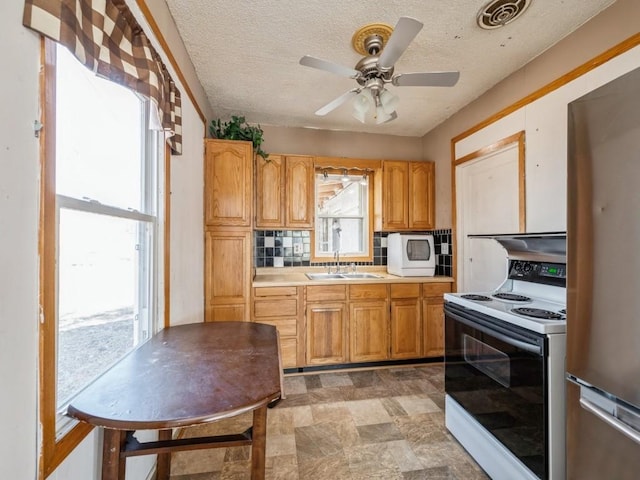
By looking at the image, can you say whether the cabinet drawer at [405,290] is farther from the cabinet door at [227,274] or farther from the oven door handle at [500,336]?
the cabinet door at [227,274]

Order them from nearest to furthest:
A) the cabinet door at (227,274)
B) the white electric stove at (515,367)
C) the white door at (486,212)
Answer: the white electric stove at (515,367)
the white door at (486,212)
the cabinet door at (227,274)

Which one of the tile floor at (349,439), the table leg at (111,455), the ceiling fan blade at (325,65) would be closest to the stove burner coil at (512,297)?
the tile floor at (349,439)

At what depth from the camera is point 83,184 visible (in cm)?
102

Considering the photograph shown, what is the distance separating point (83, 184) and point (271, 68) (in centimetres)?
171

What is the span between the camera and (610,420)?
3.21 feet

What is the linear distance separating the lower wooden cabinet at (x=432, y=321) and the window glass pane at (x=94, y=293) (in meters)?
2.54

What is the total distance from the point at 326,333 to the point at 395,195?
1.70 m

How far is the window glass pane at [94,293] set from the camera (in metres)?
0.95

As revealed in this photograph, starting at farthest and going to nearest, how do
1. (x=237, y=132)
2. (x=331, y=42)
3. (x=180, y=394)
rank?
(x=237, y=132) → (x=331, y=42) → (x=180, y=394)

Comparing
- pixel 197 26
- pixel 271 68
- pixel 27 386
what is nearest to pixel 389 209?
pixel 271 68

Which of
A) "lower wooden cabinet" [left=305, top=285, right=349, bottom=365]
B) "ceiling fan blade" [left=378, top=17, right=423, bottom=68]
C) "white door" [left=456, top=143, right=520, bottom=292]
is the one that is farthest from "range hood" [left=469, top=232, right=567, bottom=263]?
"lower wooden cabinet" [left=305, top=285, right=349, bottom=365]

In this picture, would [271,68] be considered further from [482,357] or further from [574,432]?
[574,432]

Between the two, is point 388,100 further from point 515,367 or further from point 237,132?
point 515,367

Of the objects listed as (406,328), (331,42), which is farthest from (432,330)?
(331,42)
